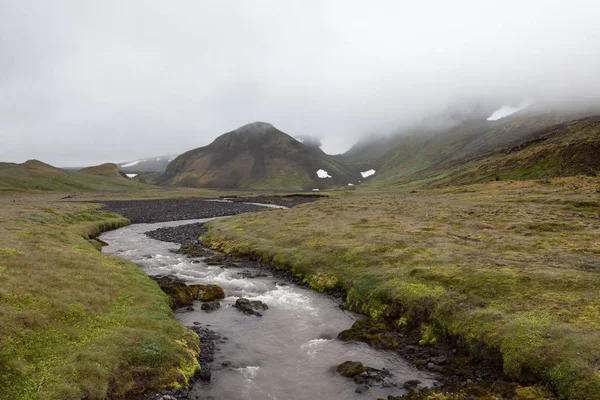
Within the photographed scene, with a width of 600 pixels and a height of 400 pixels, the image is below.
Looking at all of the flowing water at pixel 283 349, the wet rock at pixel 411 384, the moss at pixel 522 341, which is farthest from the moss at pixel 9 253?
the moss at pixel 522 341

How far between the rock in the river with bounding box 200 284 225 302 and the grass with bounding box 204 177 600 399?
9.22 meters

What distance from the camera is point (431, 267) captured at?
3297 centimetres

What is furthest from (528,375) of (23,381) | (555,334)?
(23,381)

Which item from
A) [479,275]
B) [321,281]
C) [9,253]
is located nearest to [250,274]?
[321,281]

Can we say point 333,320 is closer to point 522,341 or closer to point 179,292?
point 522,341

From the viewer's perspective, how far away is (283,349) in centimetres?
2425

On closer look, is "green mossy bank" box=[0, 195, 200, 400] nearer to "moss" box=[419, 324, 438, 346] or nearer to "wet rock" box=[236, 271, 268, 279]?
"wet rock" box=[236, 271, 268, 279]

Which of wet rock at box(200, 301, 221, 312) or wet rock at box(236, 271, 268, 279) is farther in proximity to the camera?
wet rock at box(236, 271, 268, 279)

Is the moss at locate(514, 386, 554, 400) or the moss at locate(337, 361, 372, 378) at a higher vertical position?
the moss at locate(514, 386, 554, 400)

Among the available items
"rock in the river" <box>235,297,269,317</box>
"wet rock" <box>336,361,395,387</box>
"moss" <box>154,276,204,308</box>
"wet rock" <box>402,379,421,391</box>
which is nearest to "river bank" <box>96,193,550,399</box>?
"wet rock" <box>402,379,421,391</box>

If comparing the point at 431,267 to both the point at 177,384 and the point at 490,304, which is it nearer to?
the point at 490,304

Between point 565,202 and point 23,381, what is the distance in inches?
3479

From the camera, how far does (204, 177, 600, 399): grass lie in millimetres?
19312

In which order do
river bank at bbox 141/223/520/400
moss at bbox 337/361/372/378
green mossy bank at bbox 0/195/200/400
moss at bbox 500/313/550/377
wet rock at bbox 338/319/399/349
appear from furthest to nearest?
wet rock at bbox 338/319/399/349 → moss at bbox 337/361/372/378 → moss at bbox 500/313/550/377 → river bank at bbox 141/223/520/400 → green mossy bank at bbox 0/195/200/400
